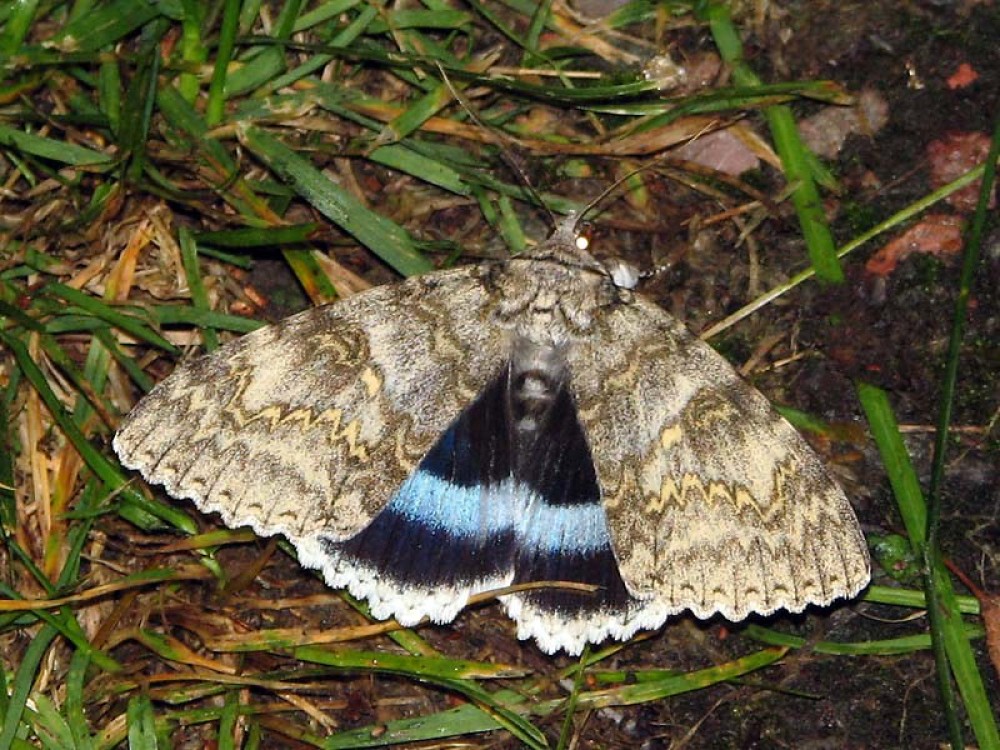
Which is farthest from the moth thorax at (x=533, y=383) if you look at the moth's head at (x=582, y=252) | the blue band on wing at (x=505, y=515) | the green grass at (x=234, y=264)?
the green grass at (x=234, y=264)

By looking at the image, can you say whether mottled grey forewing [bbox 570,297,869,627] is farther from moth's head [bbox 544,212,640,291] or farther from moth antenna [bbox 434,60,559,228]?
moth antenna [bbox 434,60,559,228]

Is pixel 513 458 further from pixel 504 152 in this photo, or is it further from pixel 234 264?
pixel 234 264

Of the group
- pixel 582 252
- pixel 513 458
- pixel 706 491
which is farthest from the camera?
pixel 582 252

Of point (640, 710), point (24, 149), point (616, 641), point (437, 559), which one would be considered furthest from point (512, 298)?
point (24, 149)

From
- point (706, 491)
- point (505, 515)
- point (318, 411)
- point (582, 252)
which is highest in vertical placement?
point (318, 411)

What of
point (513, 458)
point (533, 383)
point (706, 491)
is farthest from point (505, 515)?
point (706, 491)

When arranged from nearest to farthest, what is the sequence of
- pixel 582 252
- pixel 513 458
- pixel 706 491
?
pixel 706 491 < pixel 513 458 < pixel 582 252

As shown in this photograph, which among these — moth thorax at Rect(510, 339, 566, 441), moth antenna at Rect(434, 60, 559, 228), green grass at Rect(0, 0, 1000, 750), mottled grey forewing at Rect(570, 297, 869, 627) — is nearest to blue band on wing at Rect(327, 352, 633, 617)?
moth thorax at Rect(510, 339, 566, 441)
